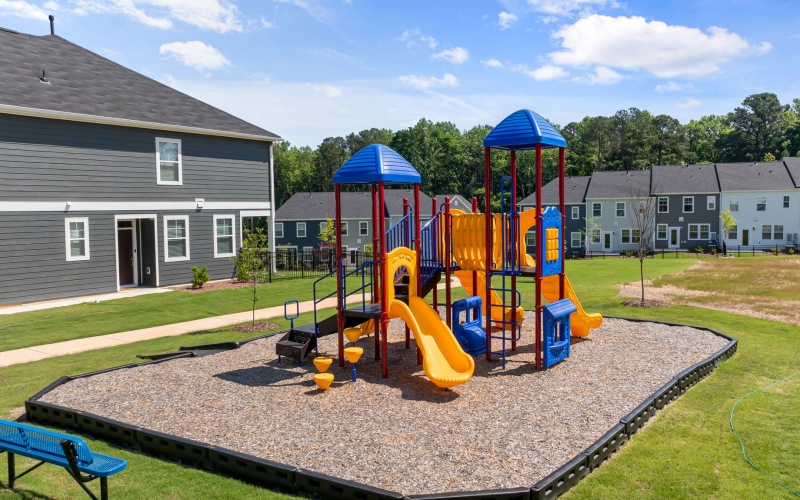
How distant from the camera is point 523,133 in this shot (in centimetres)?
1045

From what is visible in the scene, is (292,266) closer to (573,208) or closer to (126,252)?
(126,252)

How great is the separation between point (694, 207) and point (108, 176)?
48606 millimetres

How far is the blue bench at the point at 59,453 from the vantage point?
552 cm

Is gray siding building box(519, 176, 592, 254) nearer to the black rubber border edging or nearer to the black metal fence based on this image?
the black metal fence

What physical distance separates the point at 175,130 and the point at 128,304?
761 cm

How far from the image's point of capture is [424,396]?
9.05m

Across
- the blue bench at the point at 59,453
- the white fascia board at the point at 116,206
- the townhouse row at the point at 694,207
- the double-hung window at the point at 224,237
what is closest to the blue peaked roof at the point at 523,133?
the blue bench at the point at 59,453

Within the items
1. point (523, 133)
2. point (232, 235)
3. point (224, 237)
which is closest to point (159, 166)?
point (224, 237)

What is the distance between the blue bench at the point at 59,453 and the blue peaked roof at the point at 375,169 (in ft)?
18.4

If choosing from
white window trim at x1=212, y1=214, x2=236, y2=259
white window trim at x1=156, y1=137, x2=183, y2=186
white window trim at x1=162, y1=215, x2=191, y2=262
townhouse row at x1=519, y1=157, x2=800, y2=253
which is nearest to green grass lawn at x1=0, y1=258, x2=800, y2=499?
white window trim at x1=162, y1=215, x2=191, y2=262

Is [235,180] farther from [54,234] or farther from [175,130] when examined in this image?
[54,234]

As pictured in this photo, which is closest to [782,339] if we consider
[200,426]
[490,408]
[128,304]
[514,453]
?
[490,408]

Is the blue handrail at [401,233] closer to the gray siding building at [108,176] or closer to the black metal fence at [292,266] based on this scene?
the black metal fence at [292,266]

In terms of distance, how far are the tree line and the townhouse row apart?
2393 centimetres
